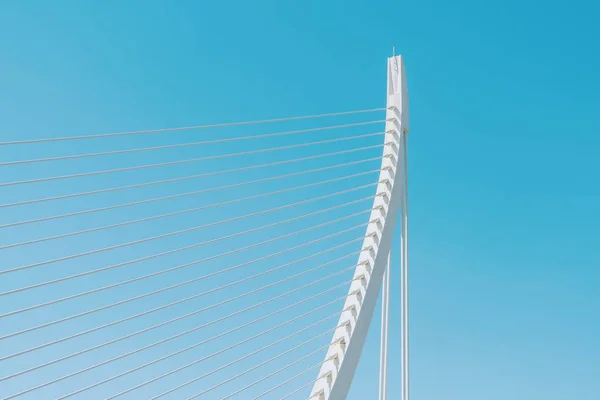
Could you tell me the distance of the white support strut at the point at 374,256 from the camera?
7117 mm

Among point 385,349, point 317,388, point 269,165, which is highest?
point 269,165

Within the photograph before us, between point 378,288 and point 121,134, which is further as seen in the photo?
point 378,288

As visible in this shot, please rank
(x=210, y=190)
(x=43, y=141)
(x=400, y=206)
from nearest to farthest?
(x=43, y=141)
(x=210, y=190)
(x=400, y=206)

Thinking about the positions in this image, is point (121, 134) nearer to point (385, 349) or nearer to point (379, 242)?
point (379, 242)

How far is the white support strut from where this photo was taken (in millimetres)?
7117

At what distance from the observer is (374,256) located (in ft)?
26.0

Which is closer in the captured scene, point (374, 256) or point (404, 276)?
point (374, 256)

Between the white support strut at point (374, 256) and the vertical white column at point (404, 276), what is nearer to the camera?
the white support strut at point (374, 256)

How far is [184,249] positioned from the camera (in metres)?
7.11

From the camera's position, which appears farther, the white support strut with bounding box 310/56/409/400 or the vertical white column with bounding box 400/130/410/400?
the vertical white column with bounding box 400/130/410/400

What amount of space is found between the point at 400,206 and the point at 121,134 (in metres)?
3.43

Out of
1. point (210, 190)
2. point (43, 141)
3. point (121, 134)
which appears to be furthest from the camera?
point (210, 190)

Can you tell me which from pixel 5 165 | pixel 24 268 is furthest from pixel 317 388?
pixel 5 165

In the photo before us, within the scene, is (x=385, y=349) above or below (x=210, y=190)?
below
